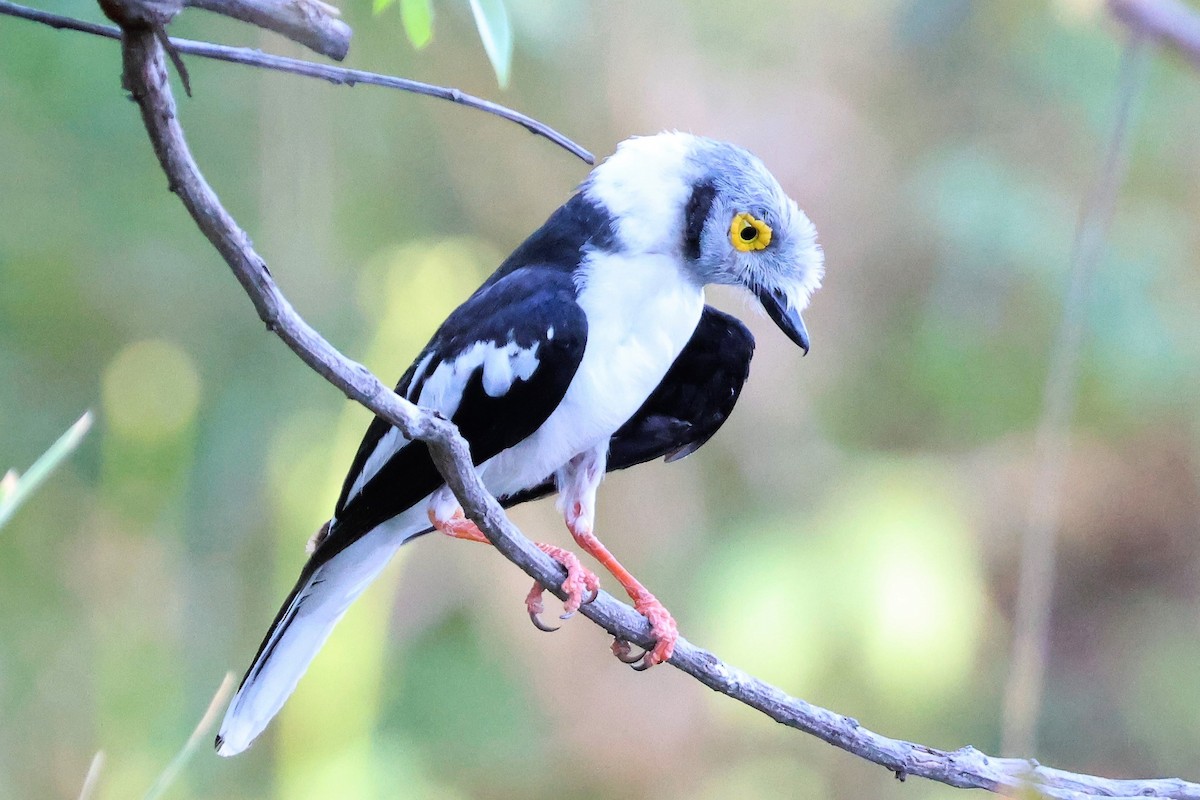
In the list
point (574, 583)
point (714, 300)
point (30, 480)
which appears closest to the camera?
point (30, 480)

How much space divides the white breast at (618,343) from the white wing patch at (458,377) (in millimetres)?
83

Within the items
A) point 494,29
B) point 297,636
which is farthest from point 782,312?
point 297,636

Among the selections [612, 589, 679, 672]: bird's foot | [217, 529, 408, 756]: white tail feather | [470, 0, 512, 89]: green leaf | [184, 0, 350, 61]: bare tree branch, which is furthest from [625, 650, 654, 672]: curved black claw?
[184, 0, 350, 61]: bare tree branch

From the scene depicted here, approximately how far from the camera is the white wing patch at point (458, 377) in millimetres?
1260

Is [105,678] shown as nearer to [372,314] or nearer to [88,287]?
[372,314]

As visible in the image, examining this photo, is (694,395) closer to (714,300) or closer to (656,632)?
(656,632)

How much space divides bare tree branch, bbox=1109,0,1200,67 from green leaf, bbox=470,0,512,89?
1.63 ft

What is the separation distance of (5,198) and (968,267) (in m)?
2.58

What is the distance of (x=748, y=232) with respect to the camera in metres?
1.36

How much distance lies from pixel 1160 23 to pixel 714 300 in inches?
91.6

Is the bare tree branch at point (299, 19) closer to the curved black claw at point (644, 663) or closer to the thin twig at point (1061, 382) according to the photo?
the thin twig at point (1061, 382)

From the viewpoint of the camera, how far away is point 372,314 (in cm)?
263

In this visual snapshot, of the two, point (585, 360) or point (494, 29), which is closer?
point (494, 29)

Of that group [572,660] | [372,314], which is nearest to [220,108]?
[372,314]
